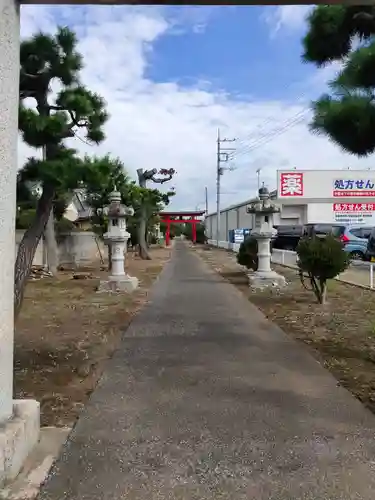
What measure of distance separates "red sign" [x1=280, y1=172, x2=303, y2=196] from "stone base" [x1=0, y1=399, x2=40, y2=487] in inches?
1514

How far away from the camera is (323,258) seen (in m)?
10.4

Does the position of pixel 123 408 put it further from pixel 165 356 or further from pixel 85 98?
pixel 85 98

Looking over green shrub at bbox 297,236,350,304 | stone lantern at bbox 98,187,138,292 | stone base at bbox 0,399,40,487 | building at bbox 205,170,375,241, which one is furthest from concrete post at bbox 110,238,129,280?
building at bbox 205,170,375,241

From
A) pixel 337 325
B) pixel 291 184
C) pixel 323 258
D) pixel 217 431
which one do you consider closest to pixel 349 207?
pixel 291 184

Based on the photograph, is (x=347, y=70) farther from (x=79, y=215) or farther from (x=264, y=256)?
(x=79, y=215)

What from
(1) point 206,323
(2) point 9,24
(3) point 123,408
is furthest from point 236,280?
(2) point 9,24

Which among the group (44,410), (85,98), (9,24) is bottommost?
(44,410)

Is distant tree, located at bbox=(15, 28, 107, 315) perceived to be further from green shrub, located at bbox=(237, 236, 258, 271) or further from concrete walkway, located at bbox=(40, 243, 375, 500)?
green shrub, located at bbox=(237, 236, 258, 271)

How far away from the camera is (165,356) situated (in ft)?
20.9

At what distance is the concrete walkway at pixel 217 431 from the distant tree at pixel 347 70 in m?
2.52

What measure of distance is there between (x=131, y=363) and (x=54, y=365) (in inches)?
34.0

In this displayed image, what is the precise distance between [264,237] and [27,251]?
32.2 ft

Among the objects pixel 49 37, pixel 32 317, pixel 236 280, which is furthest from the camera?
pixel 236 280

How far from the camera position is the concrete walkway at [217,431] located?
318cm
